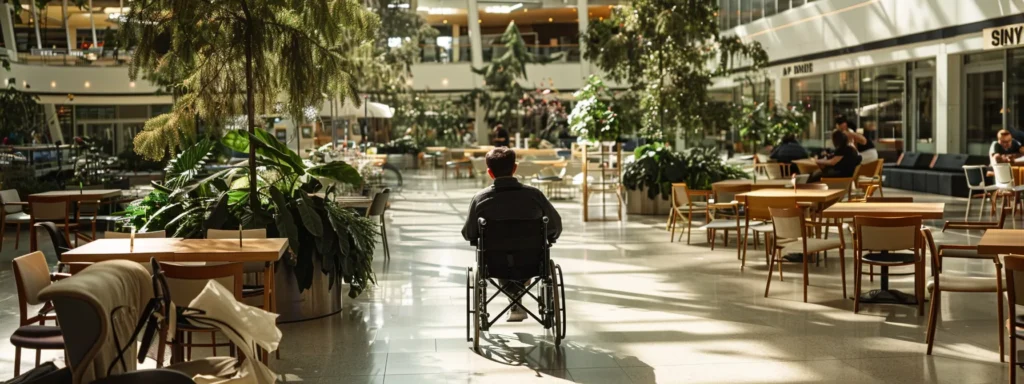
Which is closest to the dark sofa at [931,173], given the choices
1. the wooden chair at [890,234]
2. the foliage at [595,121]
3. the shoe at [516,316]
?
the foliage at [595,121]

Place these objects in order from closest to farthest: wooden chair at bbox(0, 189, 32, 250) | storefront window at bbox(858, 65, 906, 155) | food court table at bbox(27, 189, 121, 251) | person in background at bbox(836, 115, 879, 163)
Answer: food court table at bbox(27, 189, 121, 251), wooden chair at bbox(0, 189, 32, 250), person in background at bbox(836, 115, 879, 163), storefront window at bbox(858, 65, 906, 155)

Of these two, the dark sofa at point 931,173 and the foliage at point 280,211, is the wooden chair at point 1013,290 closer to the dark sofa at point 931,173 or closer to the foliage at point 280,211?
the foliage at point 280,211

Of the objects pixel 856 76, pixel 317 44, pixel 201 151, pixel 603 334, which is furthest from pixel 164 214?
pixel 856 76

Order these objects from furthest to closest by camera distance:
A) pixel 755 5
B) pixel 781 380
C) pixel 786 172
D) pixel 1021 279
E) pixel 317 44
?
pixel 755 5 → pixel 786 172 → pixel 317 44 → pixel 781 380 → pixel 1021 279

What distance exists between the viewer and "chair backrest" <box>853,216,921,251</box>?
731 cm

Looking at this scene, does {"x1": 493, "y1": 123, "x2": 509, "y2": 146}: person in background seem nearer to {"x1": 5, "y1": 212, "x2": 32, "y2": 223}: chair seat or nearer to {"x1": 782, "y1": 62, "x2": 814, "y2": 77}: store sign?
{"x1": 782, "y1": 62, "x2": 814, "y2": 77}: store sign

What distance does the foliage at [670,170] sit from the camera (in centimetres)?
1520

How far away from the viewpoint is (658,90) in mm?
16125

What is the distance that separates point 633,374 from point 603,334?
1156 mm

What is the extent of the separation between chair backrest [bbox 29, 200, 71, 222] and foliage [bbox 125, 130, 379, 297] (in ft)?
11.3

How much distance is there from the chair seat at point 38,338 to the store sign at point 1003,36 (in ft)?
49.4

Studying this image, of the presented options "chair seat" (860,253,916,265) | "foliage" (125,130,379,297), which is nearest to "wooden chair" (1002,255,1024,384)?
"chair seat" (860,253,916,265)

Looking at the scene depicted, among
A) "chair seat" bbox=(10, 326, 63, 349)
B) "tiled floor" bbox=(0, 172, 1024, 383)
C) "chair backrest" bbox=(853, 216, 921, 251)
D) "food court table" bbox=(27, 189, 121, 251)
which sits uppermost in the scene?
"food court table" bbox=(27, 189, 121, 251)

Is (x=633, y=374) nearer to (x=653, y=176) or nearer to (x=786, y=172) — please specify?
(x=653, y=176)
